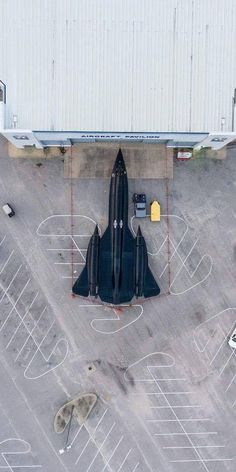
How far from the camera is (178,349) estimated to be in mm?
24219

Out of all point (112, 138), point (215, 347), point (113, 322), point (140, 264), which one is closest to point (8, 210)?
point (112, 138)

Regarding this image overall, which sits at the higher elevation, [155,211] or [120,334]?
[155,211]

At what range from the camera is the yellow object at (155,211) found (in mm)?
23844

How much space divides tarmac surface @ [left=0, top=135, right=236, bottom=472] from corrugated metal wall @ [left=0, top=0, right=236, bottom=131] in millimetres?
4360

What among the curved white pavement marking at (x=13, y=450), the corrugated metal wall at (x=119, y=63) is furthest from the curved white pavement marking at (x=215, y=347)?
the curved white pavement marking at (x=13, y=450)

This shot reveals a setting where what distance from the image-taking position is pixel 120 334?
2411 centimetres

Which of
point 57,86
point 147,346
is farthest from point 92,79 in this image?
point 147,346

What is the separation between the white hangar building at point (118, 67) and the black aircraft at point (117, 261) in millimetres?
4074

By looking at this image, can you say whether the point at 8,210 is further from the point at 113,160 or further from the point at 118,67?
the point at 118,67

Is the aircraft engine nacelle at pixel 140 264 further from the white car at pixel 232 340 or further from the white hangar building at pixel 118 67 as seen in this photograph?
the white hangar building at pixel 118 67

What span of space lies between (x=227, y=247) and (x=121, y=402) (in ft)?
38.7

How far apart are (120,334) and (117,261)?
478 cm

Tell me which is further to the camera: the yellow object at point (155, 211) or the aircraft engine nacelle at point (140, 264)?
the yellow object at point (155, 211)

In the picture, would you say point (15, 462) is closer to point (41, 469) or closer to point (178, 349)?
point (41, 469)
